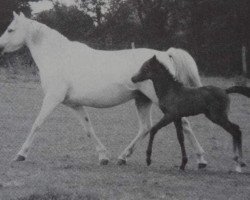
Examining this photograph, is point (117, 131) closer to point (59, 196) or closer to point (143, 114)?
point (143, 114)

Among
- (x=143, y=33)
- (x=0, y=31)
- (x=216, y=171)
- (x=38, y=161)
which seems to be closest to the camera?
(x=216, y=171)

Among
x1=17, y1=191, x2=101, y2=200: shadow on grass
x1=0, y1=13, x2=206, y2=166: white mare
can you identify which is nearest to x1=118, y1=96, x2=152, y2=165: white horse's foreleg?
x1=0, y1=13, x2=206, y2=166: white mare

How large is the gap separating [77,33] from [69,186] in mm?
33311

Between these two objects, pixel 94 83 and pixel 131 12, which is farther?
pixel 131 12

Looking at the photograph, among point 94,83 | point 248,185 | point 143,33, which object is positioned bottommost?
point 143,33

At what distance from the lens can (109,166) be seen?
10211mm

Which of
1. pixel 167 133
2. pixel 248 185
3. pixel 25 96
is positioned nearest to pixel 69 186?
pixel 248 185

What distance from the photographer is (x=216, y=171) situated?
384 inches

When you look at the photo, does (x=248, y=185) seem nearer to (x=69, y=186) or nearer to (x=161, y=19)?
(x=69, y=186)

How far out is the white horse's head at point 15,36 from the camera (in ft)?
36.2

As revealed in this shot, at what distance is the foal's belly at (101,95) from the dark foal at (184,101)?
658mm

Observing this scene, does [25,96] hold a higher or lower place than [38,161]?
lower

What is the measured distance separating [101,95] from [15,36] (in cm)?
204

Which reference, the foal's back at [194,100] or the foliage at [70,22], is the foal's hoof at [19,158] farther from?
the foliage at [70,22]
